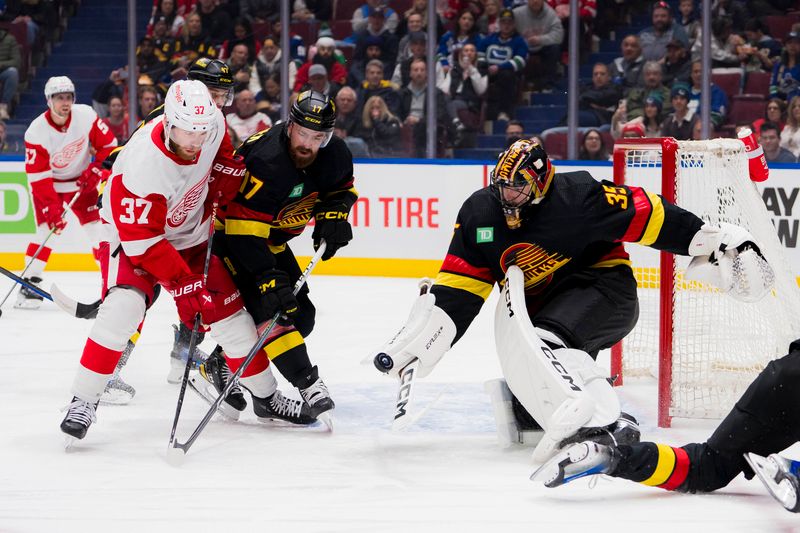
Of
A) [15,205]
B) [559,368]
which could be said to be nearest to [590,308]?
[559,368]

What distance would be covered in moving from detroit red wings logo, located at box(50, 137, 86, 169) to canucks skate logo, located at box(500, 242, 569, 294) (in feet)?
12.5

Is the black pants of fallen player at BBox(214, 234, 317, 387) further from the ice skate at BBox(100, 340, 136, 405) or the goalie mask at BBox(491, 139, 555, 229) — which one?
the goalie mask at BBox(491, 139, 555, 229)

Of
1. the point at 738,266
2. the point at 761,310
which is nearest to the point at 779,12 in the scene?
the point at 761,310

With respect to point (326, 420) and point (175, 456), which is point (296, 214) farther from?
point (175, 456)

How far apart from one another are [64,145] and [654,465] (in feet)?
15.0

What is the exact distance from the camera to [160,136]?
3.26 metres

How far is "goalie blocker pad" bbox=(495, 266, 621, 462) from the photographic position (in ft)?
9.59

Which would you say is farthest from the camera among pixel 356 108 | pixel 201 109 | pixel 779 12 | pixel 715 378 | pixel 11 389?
pixel 356 108

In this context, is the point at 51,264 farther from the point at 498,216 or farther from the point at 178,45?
the point at 498,216

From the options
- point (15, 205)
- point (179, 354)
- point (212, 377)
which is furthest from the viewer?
point (15, 205)

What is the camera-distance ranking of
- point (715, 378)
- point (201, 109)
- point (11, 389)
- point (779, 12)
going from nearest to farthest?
point (201, 109) → point (715, 378) → point (11, 389) → point (779, 12)

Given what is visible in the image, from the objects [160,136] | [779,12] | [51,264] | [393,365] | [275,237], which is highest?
[779,12]

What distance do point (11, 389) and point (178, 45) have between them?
4214 mm

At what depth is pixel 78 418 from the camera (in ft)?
10.7
